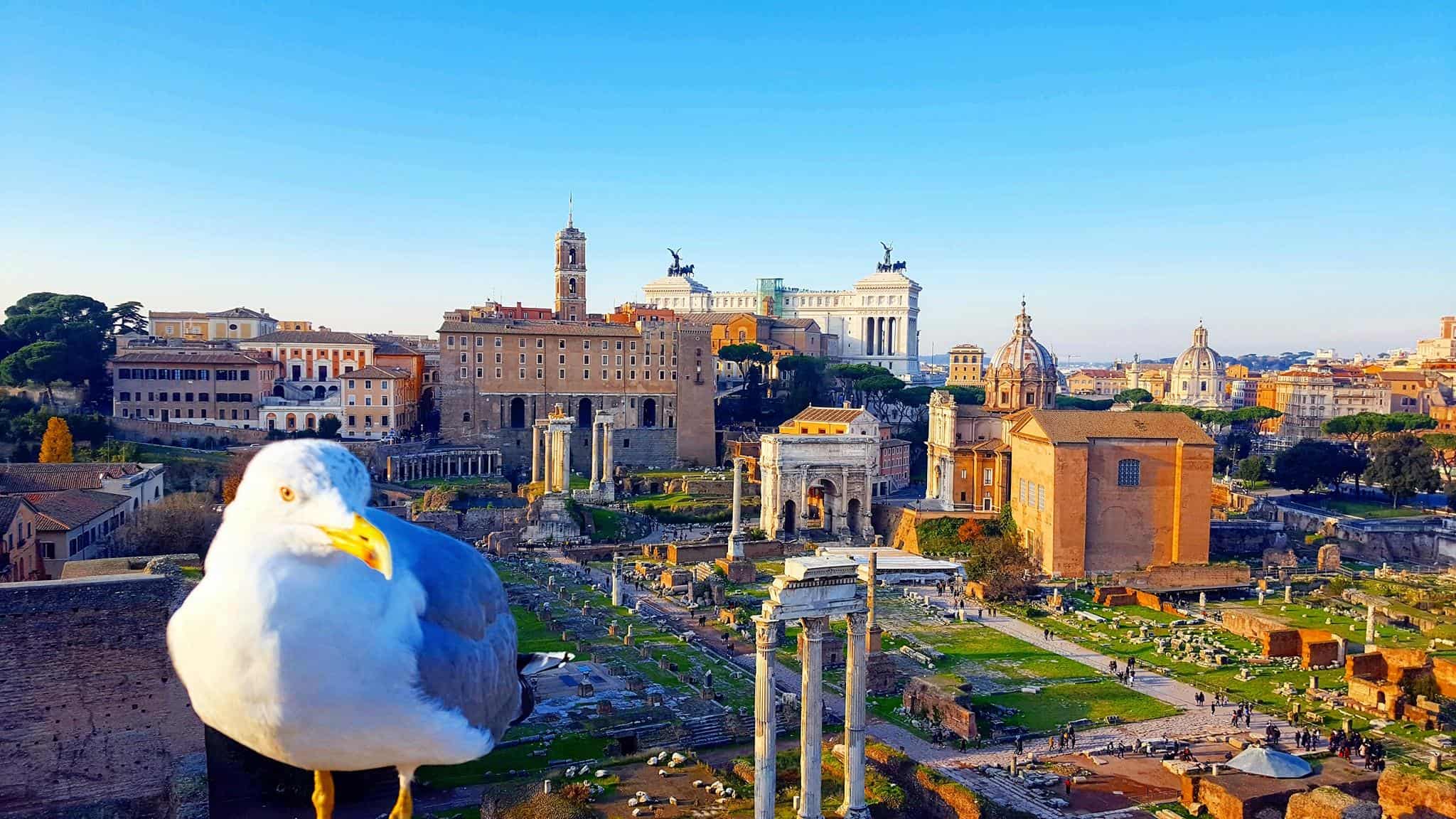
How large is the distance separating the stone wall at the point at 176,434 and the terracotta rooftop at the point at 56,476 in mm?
13345

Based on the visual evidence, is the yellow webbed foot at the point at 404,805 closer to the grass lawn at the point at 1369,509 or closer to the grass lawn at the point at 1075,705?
the grass lawn at the point at 1075,705

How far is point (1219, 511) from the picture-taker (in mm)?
47438

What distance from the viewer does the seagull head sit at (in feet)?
8.27

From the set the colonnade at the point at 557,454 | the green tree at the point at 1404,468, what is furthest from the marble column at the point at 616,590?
the green tree at the point at 1404,468

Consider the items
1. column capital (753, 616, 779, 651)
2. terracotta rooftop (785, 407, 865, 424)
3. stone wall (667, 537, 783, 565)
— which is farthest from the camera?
terracotta rooftop (785, 407, 865, 424)

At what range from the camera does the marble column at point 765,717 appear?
1472 cm

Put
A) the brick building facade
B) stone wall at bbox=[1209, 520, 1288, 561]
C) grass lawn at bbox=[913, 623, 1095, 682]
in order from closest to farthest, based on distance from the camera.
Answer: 1. grass lawn at bbox=[913, 623, 1095, 682]
2. stone wall at bbox=[1209, 520, 1288, 561]
3. the brick building facade

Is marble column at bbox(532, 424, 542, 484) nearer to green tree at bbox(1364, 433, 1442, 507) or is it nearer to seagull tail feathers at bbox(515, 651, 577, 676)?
green tree at bbox(1364, 433, 1442, 507)

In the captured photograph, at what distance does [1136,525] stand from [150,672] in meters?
31.7

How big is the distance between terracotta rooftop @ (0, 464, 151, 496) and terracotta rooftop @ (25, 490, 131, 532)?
1140 mm

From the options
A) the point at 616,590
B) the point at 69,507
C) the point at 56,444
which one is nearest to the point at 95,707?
the point at 69,507

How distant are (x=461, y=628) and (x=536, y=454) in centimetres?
4972

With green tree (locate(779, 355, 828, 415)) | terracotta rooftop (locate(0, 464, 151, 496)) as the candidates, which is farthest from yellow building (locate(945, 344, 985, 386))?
terracotta rooftop (locate(0, 464, 151, 496))

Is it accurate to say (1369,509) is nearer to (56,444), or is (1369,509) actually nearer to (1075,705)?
(1075,705)
